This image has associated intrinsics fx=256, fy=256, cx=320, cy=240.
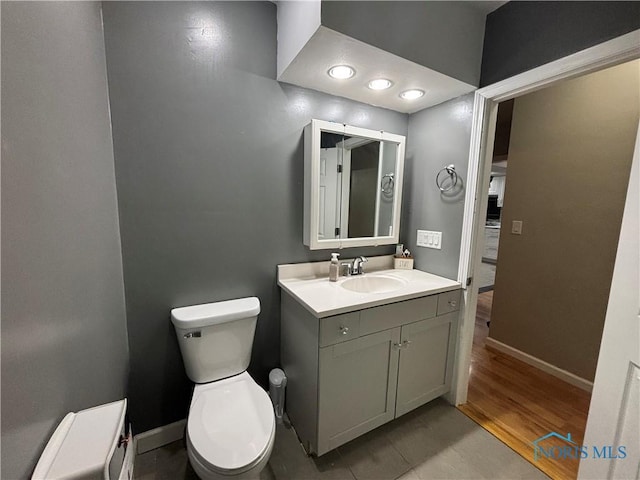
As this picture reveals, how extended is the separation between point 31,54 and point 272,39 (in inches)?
47.0

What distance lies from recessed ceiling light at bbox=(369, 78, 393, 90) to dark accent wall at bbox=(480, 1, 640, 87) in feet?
1.82

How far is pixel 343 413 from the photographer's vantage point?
1338 mm

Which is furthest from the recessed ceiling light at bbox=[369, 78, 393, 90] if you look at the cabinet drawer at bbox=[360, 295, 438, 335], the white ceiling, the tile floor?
the tile floor

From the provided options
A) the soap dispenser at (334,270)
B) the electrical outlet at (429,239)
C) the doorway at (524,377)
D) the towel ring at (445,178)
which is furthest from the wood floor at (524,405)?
the towel ring at (445,178)

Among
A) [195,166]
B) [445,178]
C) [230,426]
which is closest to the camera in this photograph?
[230,426]

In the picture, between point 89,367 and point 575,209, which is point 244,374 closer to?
point 89,367

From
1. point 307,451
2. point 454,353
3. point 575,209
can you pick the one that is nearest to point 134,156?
point 307,451

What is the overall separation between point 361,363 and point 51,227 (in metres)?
1.32

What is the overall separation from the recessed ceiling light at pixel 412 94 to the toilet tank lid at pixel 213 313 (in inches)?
61.7

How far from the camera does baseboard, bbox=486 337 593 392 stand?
6.36 ft

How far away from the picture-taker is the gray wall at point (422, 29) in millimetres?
1079

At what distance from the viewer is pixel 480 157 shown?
1.54m

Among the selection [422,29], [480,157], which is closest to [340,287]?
[480,157]

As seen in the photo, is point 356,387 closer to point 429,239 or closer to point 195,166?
point 429,239
